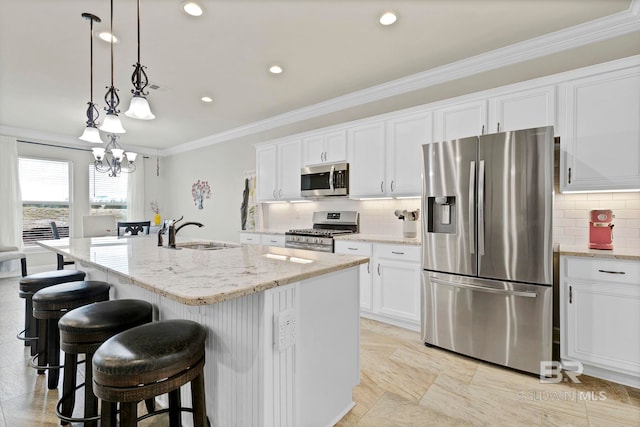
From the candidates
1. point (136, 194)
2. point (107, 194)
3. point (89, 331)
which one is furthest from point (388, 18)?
point (107, 194)

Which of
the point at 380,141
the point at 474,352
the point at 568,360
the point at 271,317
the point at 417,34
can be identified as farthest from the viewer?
the point at 380,141

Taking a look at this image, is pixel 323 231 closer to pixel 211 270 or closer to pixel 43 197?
pixel 211 270

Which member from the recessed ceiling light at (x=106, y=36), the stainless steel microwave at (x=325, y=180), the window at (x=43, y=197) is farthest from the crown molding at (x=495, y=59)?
the window at (x=43, y=197)

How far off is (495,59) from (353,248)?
8.02ft

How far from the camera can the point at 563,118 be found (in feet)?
8.16

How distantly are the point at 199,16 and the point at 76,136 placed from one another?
18.2 ft

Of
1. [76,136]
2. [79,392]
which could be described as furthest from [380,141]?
[76,136]

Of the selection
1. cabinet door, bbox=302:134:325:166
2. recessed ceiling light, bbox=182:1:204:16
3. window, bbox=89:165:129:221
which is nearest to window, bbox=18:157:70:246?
window, bbox=89:165:129:221

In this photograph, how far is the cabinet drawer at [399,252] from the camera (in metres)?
3.01

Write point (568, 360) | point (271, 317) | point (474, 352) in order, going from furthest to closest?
1. point (474, 352)
2. point (568, 360)
3. point (271, 317)

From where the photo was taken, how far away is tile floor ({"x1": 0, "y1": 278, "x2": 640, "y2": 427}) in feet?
5.80

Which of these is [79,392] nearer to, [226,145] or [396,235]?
[396,235]

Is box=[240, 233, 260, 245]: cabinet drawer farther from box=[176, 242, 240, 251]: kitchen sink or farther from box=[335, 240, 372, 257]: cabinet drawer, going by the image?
box=[176, 242, 240, 251]: kitchen sink

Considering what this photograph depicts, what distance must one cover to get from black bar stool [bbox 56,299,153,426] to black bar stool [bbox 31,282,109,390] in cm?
43
